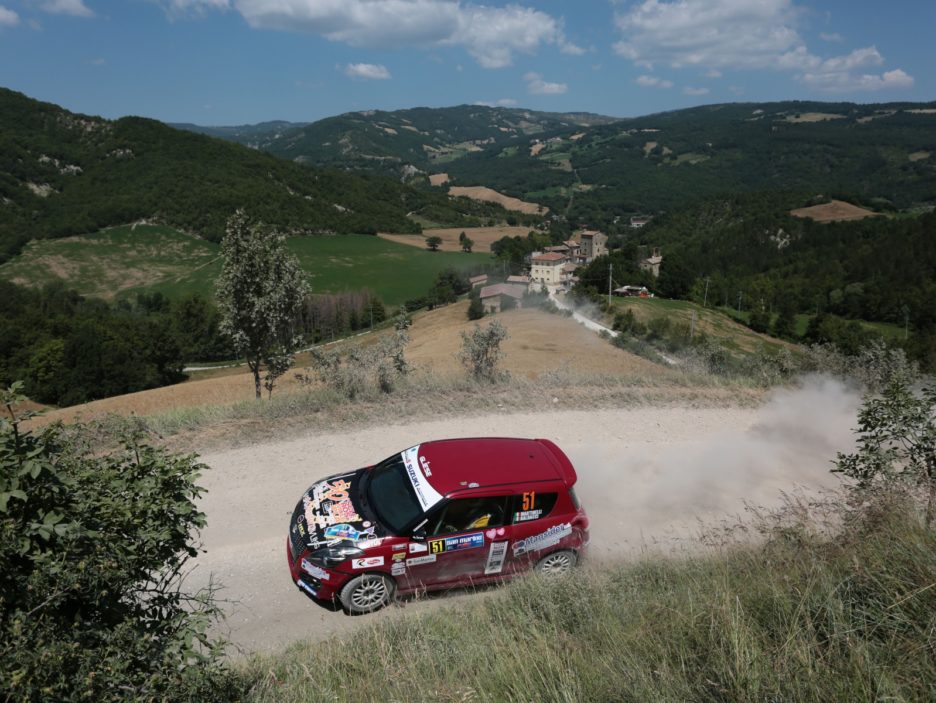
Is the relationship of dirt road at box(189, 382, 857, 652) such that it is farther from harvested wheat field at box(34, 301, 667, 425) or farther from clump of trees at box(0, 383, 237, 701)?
harvested wheat field at box(34, 301, 667, 425)

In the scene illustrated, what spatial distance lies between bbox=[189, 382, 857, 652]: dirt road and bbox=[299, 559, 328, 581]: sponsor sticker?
0.44 m

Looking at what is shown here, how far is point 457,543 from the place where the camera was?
635 centimetres

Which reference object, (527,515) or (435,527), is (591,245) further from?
(435,527)

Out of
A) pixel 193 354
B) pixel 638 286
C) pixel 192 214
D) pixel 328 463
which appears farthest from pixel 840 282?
pixel 192 214

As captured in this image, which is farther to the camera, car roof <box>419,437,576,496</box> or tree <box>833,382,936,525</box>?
car roof <box>419,437,576,496</box>

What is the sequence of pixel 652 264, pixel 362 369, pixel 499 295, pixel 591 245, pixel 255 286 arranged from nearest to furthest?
pixel 362 369 < pixel 255 286 < pixel 499 295 < pixel 652 264 < pixel 591 245

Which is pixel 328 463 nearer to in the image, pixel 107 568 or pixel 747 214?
pixel 107 568

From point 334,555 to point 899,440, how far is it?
21.2 ft

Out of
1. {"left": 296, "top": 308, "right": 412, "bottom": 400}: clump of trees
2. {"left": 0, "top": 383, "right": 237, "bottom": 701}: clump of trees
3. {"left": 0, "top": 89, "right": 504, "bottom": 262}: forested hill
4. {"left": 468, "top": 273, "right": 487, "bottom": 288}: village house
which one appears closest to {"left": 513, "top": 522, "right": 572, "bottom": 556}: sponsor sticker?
{"left": 0, "top": 383, "right": 237, "bottom": 701}: clump of trees

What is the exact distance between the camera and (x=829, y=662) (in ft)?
9.97

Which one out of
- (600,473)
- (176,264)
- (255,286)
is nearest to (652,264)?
(176,264)

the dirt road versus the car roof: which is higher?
the car roof

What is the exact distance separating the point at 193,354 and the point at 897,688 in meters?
76.1

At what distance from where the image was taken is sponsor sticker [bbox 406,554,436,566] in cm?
623
